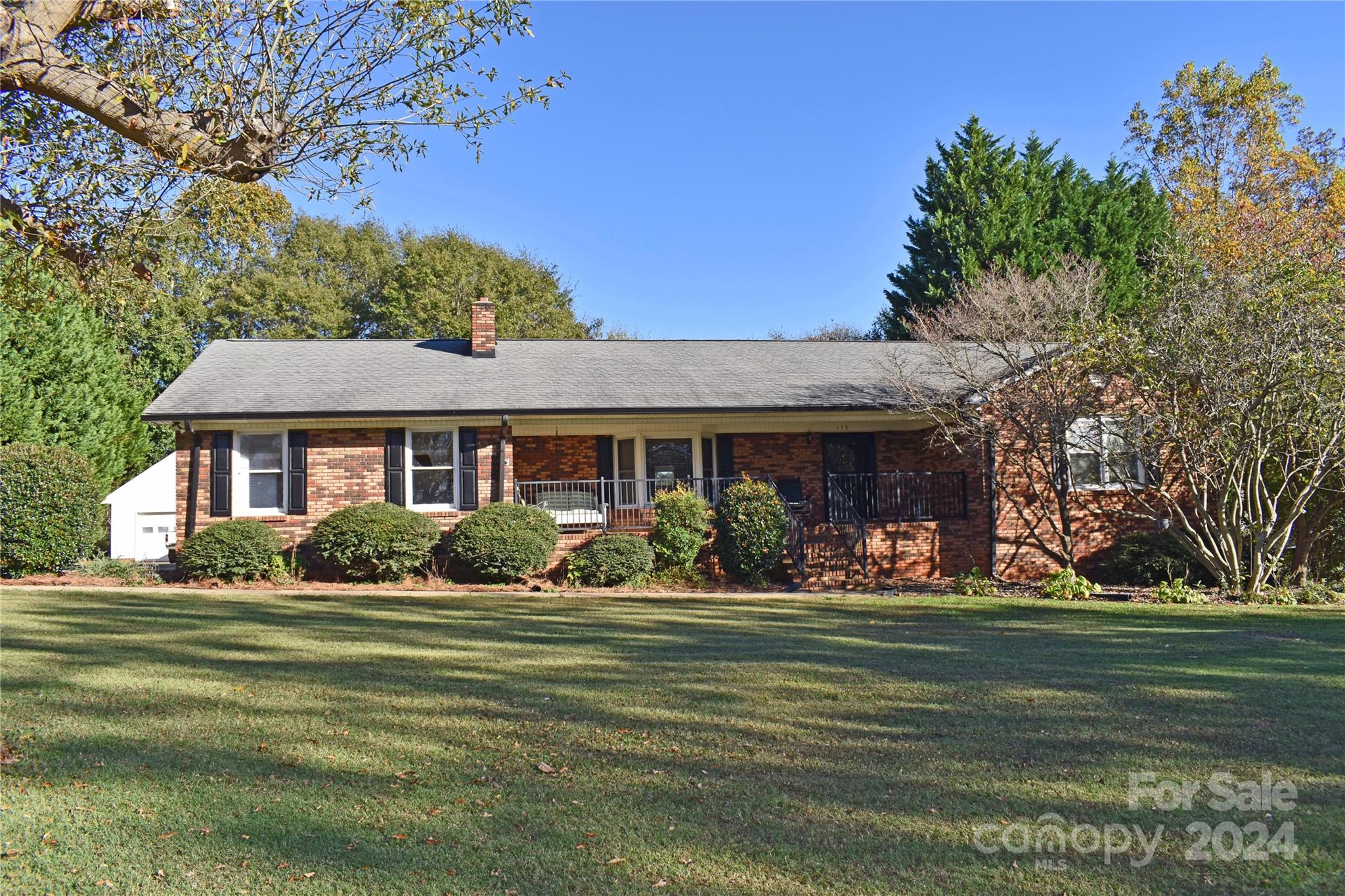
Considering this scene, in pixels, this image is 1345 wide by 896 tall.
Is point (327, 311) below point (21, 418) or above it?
above

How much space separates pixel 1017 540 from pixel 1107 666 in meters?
9.20

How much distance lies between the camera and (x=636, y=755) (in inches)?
221

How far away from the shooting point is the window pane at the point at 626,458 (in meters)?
18.9

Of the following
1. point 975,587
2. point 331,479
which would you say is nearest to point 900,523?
point 975,587

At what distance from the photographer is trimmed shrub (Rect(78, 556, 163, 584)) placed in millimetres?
15602

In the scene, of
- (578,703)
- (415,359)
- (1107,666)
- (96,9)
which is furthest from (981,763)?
(415,359)

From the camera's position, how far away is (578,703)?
22.5 ft

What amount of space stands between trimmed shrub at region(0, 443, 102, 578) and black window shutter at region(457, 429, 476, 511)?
6414 millimetres

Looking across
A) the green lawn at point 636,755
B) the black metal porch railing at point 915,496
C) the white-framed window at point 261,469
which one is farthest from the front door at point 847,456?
the white-framed window at point 261,469

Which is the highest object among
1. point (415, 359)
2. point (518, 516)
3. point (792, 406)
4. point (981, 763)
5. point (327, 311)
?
point (327, 311)

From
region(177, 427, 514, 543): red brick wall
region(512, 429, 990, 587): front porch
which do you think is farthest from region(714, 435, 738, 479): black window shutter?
region(177, 427, 514, 543): red brick wall

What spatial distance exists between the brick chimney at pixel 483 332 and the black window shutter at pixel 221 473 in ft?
17.5

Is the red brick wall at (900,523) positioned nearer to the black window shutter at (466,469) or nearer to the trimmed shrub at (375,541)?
the black window shutter at (466,469)

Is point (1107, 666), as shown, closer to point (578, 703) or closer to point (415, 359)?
point (578, 703)
